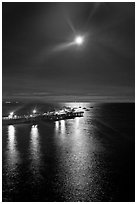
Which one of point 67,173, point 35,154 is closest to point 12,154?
point 35,154

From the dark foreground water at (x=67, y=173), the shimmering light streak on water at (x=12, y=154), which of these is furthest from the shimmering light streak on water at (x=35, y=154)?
the shimmering light streak on water at (x=12, y=154)

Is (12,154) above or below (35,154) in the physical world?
above

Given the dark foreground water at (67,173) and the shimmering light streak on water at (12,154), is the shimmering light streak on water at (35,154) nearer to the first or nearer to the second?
the dark foreground water at (67,173)

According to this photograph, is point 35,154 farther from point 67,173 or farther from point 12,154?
point 67,173

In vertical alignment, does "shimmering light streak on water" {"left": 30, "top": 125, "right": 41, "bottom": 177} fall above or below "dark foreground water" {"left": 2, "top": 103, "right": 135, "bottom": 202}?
above

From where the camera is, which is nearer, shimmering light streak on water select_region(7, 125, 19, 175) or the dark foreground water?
the dark foreground water

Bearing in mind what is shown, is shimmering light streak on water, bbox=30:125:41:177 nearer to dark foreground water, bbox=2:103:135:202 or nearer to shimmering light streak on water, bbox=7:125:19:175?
dark foreground water, bbox=2:103:135:202

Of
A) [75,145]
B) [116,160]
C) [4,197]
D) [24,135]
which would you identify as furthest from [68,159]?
[24,135]

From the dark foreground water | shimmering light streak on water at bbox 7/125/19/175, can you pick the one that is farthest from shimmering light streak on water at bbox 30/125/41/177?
shimmering light streak on water at bbox 7/125/19/175

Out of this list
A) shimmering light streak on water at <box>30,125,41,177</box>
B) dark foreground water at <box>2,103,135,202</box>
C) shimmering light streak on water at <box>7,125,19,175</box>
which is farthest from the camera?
shimmering light streak on water at <box>7,125,19,175</box>

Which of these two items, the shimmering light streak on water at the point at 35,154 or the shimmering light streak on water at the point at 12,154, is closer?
the shimmering light streak on water at the point at 35,154

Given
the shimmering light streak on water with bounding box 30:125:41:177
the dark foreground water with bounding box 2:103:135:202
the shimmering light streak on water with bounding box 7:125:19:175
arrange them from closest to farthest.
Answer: the dark foreground water with bounding box 2:103:135:202, the shimmering light streak on water with bounding box 30:125:41:177, the shimmering light streak on water with bounding box 7:125:19:175
